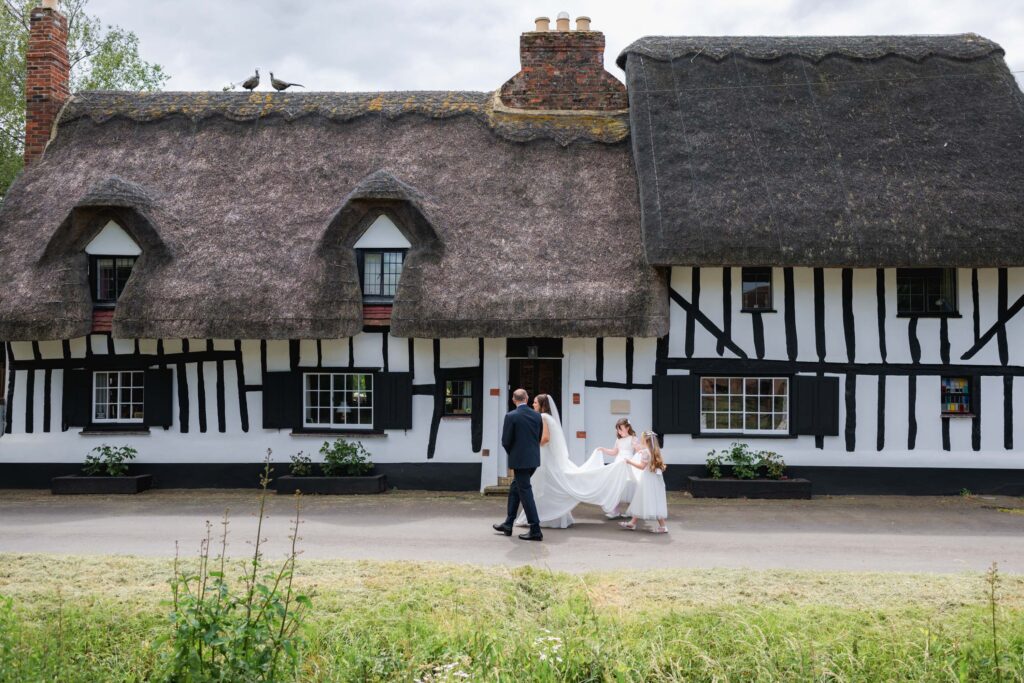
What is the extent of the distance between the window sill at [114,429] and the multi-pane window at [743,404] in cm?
922

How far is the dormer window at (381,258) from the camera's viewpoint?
1393 centimetres

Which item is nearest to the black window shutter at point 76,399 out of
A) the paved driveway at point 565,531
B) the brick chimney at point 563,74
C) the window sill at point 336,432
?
the paved driveway at point 565,531

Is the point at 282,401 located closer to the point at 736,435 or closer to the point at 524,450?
the point at 524,450

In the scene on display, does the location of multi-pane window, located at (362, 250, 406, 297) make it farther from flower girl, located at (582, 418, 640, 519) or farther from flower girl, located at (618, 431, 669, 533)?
flower girl, located at (618, 431, 669, 533)

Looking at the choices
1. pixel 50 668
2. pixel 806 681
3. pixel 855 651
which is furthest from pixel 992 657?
pixel 50 668

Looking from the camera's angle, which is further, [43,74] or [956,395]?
→ [43,74]

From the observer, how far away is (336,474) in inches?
534

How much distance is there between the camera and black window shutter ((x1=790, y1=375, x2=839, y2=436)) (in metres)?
13.4

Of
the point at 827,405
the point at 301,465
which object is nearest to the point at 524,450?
the point at 301,465

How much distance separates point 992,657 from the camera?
19.0 ft

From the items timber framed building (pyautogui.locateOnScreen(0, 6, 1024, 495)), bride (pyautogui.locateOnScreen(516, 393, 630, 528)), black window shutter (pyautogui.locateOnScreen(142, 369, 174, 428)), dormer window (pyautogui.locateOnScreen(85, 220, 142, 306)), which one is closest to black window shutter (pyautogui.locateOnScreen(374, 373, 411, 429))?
timber framed building (pyautogui.locateOnScreen(0, 6, 1024, 495))

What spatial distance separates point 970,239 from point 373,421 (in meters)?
9.53

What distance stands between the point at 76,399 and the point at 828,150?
13069 mm

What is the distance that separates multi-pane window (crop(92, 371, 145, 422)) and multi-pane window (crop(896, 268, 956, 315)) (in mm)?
12604
